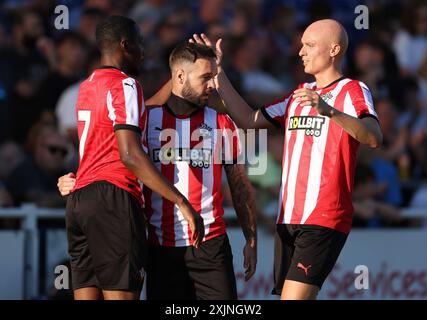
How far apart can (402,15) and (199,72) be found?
24.1ft

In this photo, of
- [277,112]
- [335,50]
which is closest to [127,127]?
[277,112]

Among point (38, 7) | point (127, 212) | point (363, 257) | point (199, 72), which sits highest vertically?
point (38, 7)

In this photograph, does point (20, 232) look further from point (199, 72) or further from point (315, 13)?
point (315, 13)

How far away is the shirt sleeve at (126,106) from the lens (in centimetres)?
633

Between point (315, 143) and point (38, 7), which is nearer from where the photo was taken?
point (315, 143)

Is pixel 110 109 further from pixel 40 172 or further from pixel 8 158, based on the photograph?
pixel 8 158

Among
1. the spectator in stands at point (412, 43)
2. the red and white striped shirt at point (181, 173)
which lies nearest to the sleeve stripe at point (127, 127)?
the red and white striped shirt at point (181, 173)

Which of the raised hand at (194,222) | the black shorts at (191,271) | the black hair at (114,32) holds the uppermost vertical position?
the black hair at (114,32)

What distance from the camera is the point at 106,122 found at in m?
6.47

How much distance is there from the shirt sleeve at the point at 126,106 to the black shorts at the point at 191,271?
3.03 feet

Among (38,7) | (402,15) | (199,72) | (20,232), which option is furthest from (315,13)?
(199,72)

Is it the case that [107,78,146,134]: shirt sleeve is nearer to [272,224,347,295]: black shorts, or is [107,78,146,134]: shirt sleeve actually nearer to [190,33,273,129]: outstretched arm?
[190,33,273,129]: outstretched arm

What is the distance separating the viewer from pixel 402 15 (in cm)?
1362

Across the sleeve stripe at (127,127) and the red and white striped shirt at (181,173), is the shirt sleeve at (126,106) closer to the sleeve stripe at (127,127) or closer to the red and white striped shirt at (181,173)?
the sleeve stripe at (127,127)
